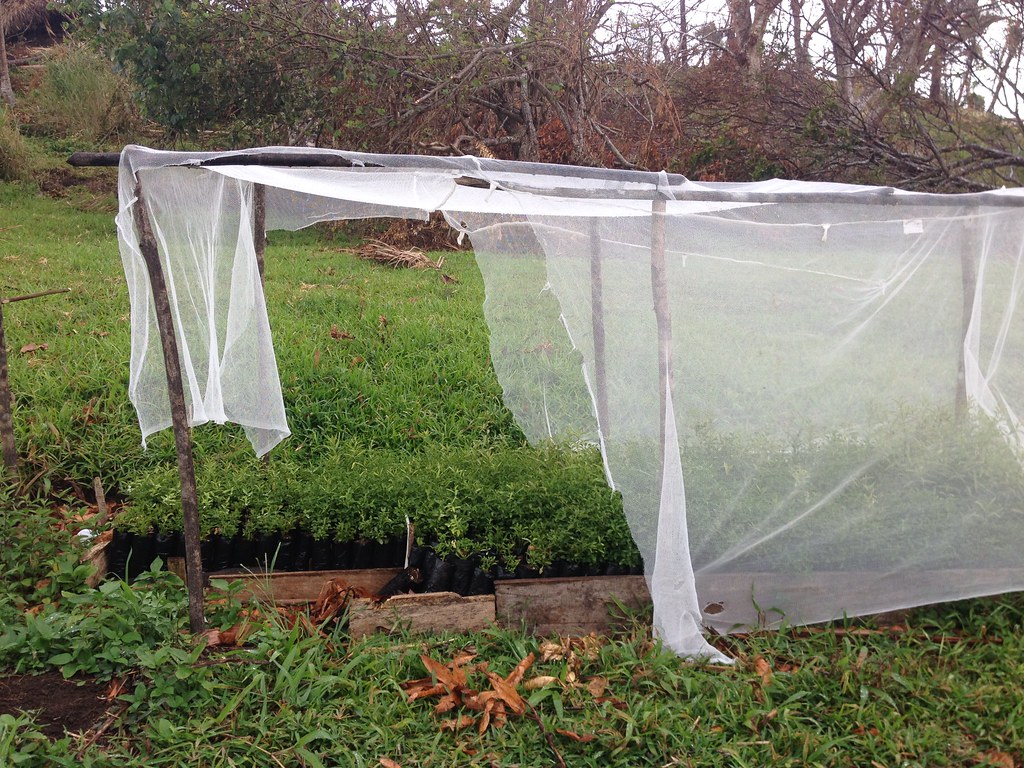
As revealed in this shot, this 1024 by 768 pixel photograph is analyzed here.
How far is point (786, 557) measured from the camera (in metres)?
3.19

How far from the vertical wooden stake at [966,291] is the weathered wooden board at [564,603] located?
1.45 m

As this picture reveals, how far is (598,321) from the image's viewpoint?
12.2 ft

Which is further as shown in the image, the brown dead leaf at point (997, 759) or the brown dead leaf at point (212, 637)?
the brown dead leaf at point (212, 637)

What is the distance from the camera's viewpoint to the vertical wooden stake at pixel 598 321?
3.57m

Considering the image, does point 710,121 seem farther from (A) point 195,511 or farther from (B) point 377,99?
(A) point 195,511

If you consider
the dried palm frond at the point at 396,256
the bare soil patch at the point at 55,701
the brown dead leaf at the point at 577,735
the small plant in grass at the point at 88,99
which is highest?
the small plant in grass at the point at 88,99

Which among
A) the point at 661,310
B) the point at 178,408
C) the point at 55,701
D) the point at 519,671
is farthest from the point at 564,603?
the point at 55,701

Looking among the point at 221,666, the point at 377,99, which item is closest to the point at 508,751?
the point at 221,666

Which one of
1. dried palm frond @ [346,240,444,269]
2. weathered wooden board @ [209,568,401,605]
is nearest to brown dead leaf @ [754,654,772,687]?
weathered wooden board @ [209,568,401,605]

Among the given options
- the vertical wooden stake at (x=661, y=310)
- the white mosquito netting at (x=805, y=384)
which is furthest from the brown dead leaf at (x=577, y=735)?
the vertical wooden stake at (x=661, y=310)

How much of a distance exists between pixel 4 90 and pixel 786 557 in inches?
600

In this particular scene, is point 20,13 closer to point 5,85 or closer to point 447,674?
point 5,85

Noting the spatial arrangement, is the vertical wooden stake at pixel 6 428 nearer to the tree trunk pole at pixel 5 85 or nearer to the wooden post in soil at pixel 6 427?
the wooden post in soil at pixel 6 427

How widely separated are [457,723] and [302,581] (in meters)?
1.09
